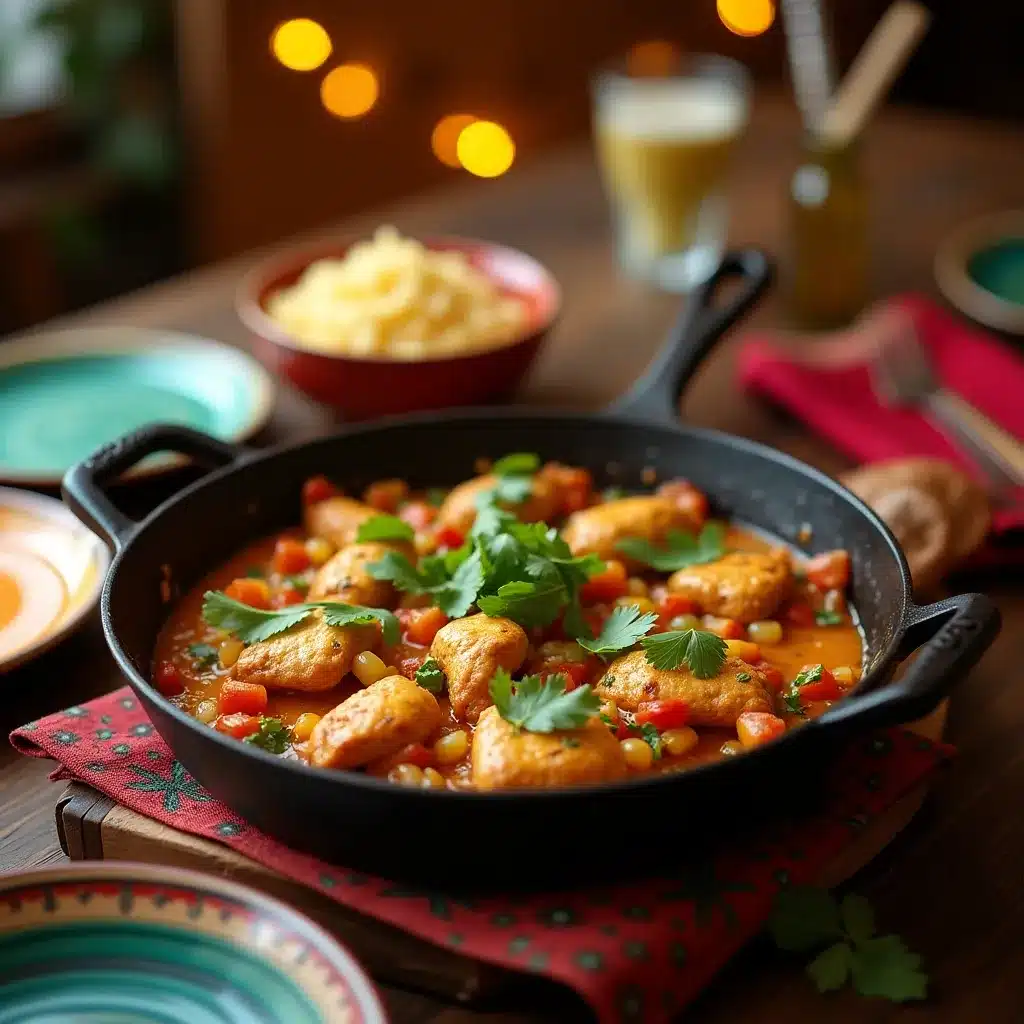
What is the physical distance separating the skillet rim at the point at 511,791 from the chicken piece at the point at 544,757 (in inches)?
3.3

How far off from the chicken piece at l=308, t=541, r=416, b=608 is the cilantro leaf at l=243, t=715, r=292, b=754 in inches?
15.0

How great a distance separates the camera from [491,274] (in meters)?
4.26

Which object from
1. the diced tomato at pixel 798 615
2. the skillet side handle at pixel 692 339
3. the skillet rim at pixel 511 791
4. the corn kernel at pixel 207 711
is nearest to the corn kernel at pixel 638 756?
the skillet rim at pixel 511 791

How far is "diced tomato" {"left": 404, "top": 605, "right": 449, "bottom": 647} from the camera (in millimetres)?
2592

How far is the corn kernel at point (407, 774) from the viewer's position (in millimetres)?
2143

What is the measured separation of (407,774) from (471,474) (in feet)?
4.04

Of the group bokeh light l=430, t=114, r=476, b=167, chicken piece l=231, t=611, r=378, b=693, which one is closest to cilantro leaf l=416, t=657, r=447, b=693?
chicken piece l=231, t=611, r=378, b=693

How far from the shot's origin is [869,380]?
395cm

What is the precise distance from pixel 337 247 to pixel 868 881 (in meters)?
2.85

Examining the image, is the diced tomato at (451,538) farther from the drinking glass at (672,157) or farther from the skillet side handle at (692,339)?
the drinking glass at (672,157)

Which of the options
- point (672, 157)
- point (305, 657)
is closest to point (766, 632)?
point (305, 657)

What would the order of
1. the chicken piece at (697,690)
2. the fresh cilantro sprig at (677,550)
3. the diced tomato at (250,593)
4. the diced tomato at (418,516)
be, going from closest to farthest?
the chicken piece at (697,690)
the diced tomato at (250,593)
the fresh cilantro sprig at (677,550)
the diced tomato at (418,516)

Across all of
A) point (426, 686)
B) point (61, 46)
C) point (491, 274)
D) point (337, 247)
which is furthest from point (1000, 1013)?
point (61, 46)

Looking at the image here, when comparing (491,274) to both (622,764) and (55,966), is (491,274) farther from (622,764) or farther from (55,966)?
(55,966)
